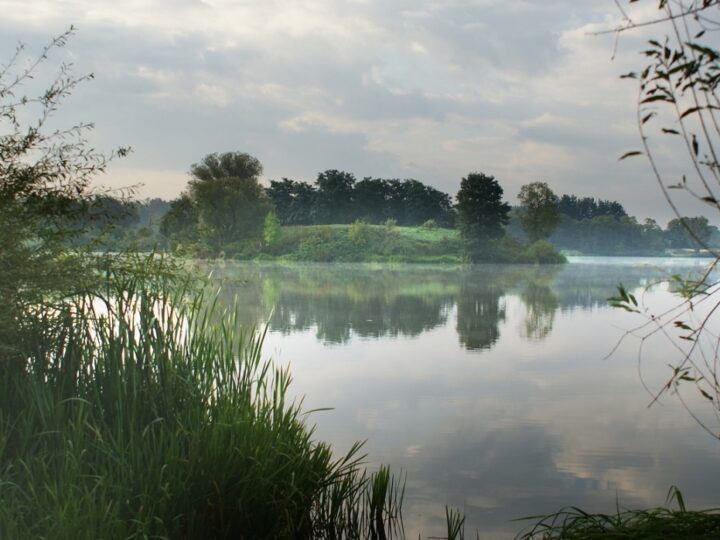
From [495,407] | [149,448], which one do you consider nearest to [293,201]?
[495,407]

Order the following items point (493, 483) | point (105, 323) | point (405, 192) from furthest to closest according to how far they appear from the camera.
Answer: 1. point (405, 192)
2. point (493, 483)
3. point (105, 323)

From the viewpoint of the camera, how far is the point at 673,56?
10.3 ft

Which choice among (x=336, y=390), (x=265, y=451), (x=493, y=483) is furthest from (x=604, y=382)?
(x=265, y=451)

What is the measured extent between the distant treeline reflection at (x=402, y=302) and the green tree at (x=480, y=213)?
66.0 feet

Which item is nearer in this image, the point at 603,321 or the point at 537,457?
the point at 537,457

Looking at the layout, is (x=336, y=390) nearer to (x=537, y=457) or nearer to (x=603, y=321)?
(x=537, y=457)

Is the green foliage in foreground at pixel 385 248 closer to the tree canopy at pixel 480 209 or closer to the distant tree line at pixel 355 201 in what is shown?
the tree canopy at pixel 480 209

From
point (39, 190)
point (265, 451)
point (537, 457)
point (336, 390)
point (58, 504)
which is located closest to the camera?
point (58, 504)

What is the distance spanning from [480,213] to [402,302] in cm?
3454

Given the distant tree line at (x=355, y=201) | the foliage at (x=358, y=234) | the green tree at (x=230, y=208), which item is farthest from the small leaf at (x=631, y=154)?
the distant tree line at (x=355, y=201)

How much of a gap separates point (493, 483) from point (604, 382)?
19.0 ft

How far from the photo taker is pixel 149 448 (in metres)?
4.49

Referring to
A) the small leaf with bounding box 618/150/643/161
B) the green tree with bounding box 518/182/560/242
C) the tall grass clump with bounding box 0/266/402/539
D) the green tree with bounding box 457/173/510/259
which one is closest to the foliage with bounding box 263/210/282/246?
the green tree with bounding box 457/173/510/259

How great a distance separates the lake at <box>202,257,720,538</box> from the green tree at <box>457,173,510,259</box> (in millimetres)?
35264
